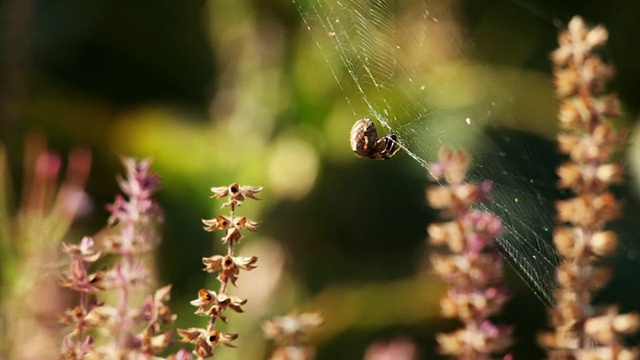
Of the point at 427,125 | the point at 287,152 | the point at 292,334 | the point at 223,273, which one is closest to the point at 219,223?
the point at 223,273

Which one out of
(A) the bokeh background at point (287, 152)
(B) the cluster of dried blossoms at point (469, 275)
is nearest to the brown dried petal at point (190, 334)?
(B) the cluster of dried blossoms at point (469, 275)

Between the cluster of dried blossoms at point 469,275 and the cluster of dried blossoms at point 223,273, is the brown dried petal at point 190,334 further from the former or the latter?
the cluster of dried blossoms at point 469,275

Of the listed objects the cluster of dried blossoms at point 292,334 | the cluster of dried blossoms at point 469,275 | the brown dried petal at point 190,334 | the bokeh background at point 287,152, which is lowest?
the brown dried petal at point 190,334

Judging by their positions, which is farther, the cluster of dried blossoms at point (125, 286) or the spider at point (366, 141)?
the spider at point (366, 141)

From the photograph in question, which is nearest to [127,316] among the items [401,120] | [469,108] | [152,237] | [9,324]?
[152,237]

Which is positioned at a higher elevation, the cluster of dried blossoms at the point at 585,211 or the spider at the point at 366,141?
the spider at the point at 366,141

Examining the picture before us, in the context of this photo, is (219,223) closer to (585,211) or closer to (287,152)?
(585,211)
